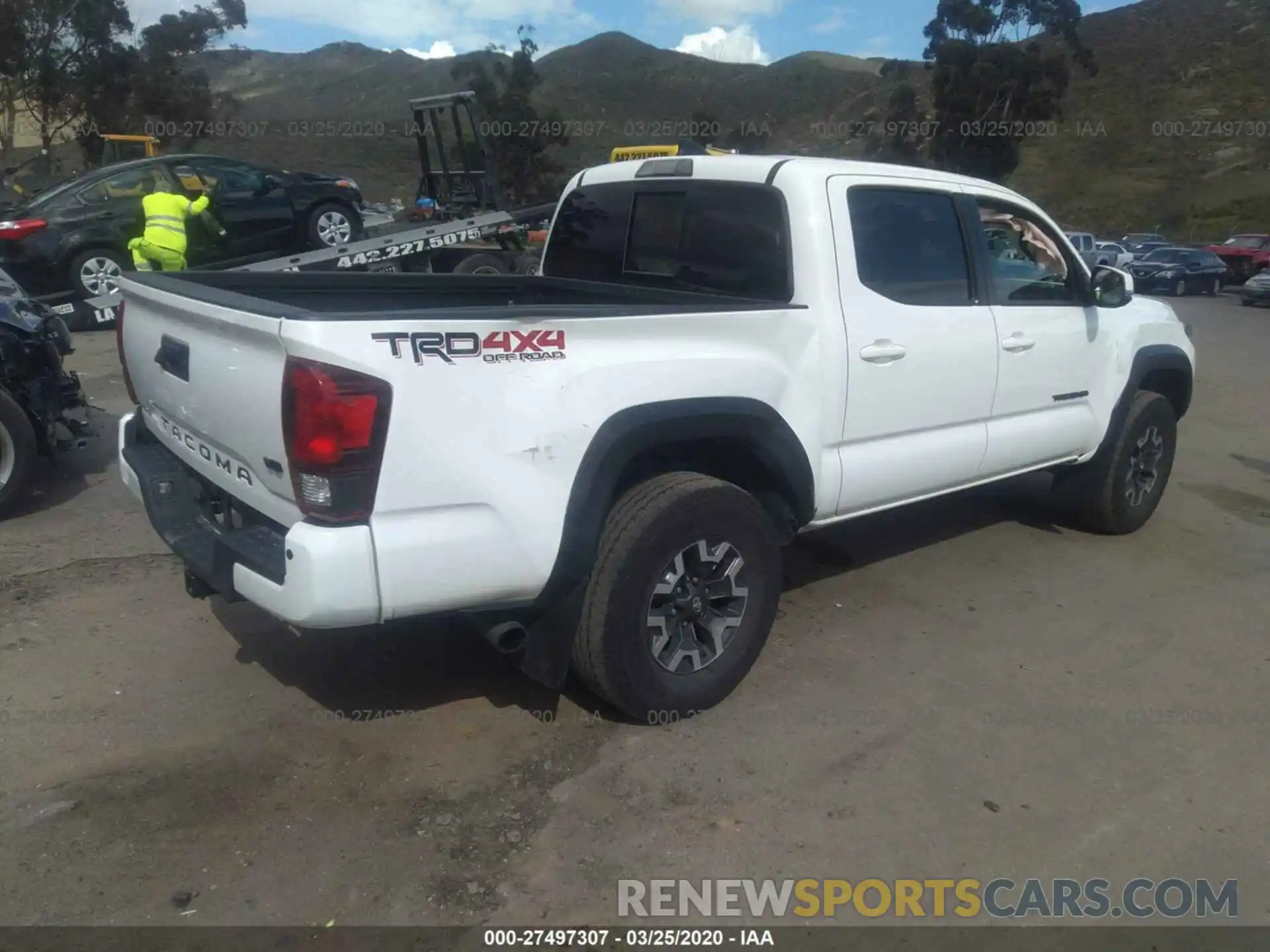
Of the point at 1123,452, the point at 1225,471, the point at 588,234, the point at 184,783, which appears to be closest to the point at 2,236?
the point at 588,234

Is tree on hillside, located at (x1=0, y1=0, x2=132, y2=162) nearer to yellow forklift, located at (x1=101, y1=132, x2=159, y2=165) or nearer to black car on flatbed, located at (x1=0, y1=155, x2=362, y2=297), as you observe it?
yellow forklift, located at (x1=101, y1=132, x2=159, y2=165)

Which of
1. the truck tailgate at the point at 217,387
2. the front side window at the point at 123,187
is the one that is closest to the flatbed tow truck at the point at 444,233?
the front side window at the point at 123,187

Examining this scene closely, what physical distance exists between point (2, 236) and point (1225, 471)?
39.3ft

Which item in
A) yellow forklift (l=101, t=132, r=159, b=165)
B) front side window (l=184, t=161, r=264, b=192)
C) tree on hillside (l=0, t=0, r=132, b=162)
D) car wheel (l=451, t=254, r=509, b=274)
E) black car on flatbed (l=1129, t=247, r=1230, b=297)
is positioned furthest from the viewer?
tree on hillside (l=0, t=0, r=132, b=162)

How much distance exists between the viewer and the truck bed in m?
3.62

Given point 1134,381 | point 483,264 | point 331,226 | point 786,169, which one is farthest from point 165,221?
point 1134,381

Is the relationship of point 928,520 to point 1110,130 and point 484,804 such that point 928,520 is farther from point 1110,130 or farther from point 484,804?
Answer: point 1110,130

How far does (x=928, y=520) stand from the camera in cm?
625

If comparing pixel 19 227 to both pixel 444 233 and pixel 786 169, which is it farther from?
pixel 786 169

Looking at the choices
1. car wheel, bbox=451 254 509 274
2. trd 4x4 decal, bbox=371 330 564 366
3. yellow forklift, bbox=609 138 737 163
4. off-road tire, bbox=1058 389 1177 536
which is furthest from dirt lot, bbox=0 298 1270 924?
car wheel, bbox=451 254 509 274

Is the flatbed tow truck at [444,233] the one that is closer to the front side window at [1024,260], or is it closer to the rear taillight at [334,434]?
the front side window at [1024,260]

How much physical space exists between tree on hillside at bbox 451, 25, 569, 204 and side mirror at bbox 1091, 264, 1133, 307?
31.2 metres

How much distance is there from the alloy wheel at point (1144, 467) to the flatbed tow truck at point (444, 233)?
215 inches

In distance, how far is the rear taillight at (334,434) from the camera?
2.82m
